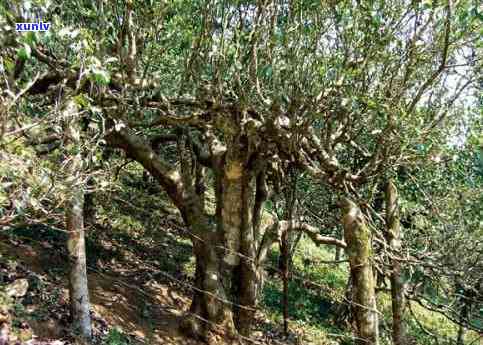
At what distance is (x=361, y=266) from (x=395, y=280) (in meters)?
1.48

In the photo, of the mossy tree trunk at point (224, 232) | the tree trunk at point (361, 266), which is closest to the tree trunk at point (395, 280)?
the tree trunk at point (361, 266)

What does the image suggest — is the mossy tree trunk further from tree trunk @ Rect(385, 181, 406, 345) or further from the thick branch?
tree trunk @ Rect(385, 181, 406, 345)

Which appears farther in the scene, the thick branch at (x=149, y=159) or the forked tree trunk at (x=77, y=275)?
the thick branch at (x=149, y=159)

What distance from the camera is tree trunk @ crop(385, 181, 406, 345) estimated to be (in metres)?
9.06

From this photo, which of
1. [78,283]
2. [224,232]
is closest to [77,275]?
[78,283]

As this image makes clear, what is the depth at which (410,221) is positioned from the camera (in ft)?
43.1

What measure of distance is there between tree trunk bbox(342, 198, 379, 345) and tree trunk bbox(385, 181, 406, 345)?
895 mm

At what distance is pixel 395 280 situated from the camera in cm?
920

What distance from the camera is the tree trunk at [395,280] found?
9.06 m

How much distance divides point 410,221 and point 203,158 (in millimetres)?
5967

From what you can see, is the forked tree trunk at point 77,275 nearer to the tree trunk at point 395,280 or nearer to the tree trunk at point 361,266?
the tree trunk at point 361,266

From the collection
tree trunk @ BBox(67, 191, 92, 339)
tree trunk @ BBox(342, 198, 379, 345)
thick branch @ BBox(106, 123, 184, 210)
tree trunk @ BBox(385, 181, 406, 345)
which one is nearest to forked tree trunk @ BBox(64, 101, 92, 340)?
tree trunk @ BBox(67, 191, 92, 339)

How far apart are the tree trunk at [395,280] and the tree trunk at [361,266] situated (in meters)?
0.89

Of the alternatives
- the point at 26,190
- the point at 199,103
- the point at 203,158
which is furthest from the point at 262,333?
the point at 26,190
